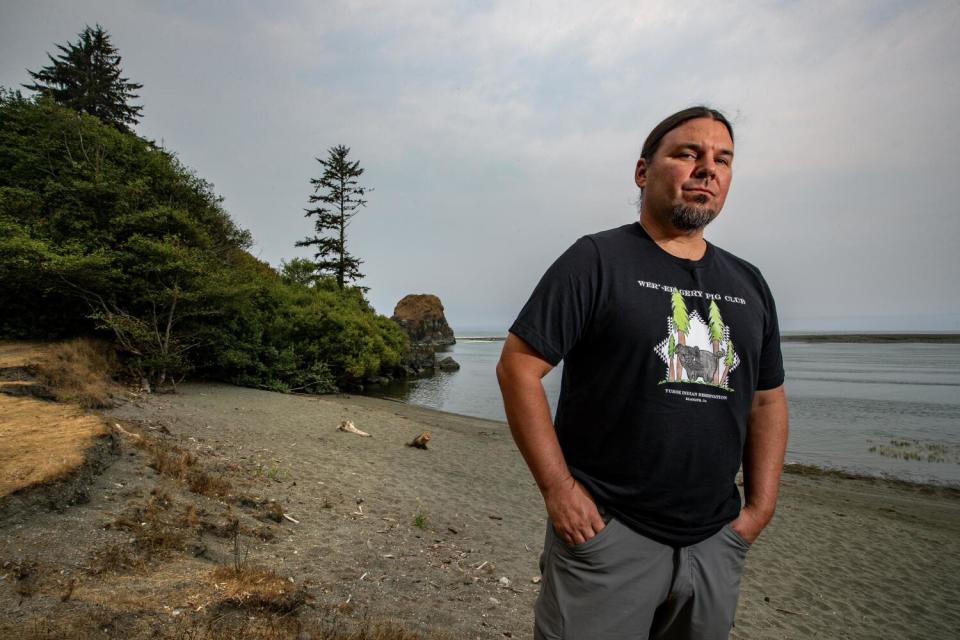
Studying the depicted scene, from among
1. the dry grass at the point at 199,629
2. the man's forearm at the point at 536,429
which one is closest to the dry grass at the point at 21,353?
the dry grass at the point at 199,629

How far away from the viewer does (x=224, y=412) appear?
1318 centimetres

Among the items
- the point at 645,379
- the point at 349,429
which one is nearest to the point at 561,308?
the point at 645,379

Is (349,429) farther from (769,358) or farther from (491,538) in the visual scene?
(769,358)

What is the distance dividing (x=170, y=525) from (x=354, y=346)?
21507 mm

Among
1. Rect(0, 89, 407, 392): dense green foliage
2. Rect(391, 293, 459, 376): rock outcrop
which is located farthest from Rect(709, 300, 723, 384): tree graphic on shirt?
Rect(391, 293, 459, 376): rock outcrop

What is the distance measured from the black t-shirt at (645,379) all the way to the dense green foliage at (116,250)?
Result: 56.2ft

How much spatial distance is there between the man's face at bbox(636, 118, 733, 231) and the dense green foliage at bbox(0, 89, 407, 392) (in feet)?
56.6

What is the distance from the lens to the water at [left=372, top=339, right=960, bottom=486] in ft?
48.0

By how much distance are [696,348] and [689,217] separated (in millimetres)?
528

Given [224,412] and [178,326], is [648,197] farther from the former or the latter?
[178,326]

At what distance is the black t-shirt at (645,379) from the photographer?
164cm

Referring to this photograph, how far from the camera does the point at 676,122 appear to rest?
1.91 m

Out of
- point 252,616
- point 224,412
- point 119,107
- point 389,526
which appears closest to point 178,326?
point 224,412

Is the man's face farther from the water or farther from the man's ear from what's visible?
the water
